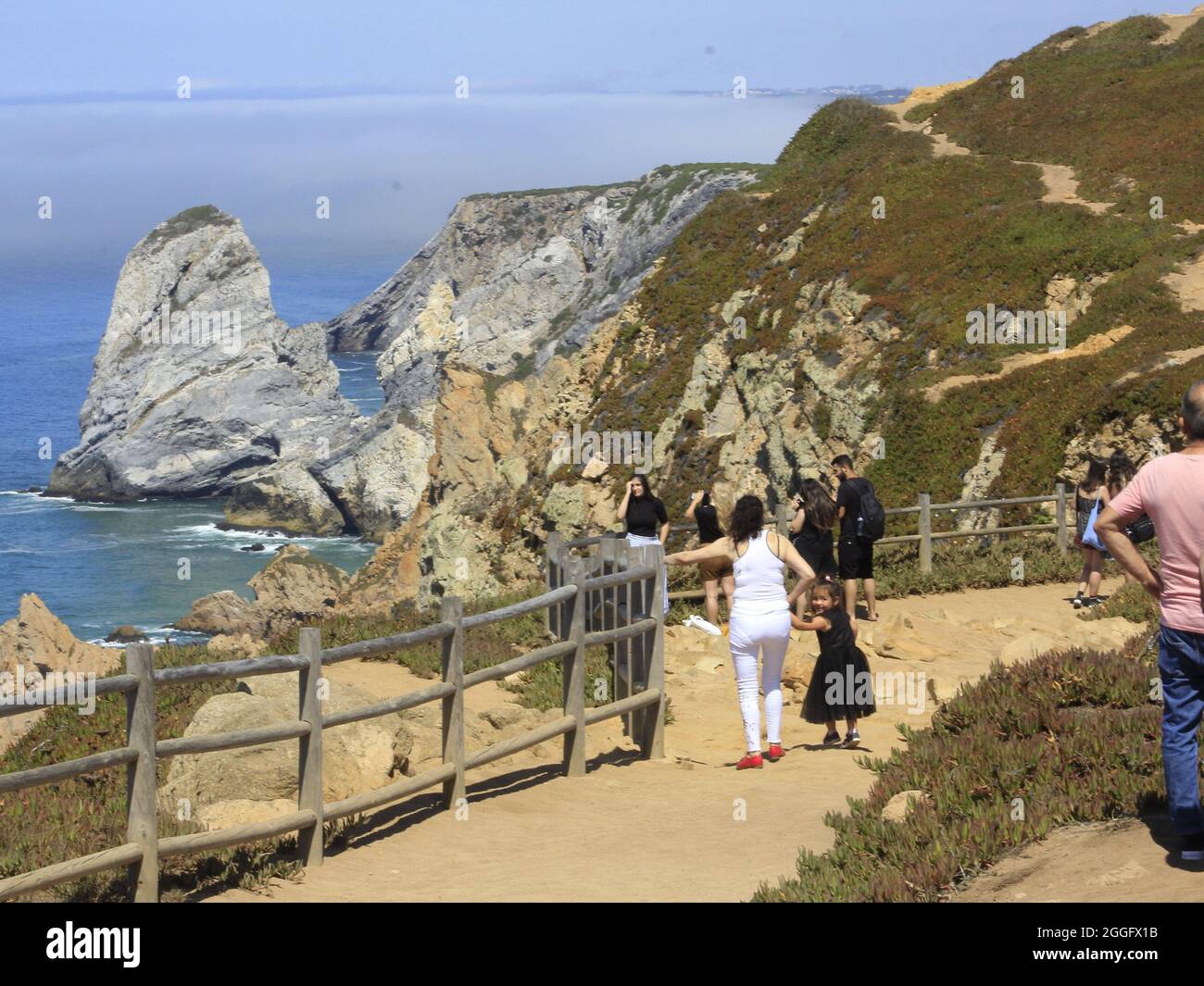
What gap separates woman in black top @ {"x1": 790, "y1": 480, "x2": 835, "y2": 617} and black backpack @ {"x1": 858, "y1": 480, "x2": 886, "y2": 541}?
662mm

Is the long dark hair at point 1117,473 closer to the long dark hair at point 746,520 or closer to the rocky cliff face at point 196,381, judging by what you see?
the long dark hair at point 746,520

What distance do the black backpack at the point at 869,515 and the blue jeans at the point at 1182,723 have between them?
386 inches

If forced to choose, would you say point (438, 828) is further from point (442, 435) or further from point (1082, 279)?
point (442, 435)

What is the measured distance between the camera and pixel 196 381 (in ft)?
569

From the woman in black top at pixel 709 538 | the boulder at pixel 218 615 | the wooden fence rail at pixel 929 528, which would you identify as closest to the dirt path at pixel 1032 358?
the wooden fence rail at pixel 929 528

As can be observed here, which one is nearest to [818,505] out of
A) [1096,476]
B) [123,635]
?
[1096,476]

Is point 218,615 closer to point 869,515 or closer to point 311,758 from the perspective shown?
point 869,515

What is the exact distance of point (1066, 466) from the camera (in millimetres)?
26250

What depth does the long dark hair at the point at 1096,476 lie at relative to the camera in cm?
1802

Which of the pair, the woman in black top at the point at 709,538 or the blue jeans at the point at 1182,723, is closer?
the blue jeans at the point at 1182,723

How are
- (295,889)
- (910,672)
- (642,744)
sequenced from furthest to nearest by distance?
(910,672) → (642,744) → (295,889)

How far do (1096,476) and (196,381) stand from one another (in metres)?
167

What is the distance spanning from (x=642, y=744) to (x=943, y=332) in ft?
79.7
